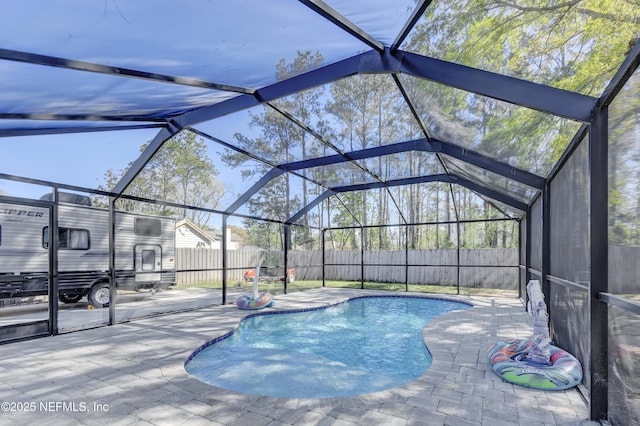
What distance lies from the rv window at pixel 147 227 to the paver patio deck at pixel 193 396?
4.97 meters

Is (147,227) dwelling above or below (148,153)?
below

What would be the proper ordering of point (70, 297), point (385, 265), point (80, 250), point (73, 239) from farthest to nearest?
1. point (385, 265)
2. point (70, 297)
3. point (80, 250)
4. point (73, 239)

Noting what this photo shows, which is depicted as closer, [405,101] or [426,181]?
[405,101]

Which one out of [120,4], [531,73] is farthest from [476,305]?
[120,4]

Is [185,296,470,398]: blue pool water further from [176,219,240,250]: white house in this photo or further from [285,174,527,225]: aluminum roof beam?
[176,219,240,250]: white house

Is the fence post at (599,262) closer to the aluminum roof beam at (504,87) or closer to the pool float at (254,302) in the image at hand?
the aluminum roof beam at (504,87)

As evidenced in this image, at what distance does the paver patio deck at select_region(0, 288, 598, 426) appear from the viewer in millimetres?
2568

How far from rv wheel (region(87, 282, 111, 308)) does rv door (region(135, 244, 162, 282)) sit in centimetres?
91

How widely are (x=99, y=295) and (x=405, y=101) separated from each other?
8028mm

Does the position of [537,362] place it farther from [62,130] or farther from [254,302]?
[62,130]

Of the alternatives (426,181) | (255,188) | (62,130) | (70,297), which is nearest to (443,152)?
(426,181)

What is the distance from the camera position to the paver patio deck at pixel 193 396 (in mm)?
2568

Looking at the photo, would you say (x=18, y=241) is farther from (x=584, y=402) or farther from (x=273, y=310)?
(x=584, y=402)

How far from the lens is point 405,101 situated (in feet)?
15.2
